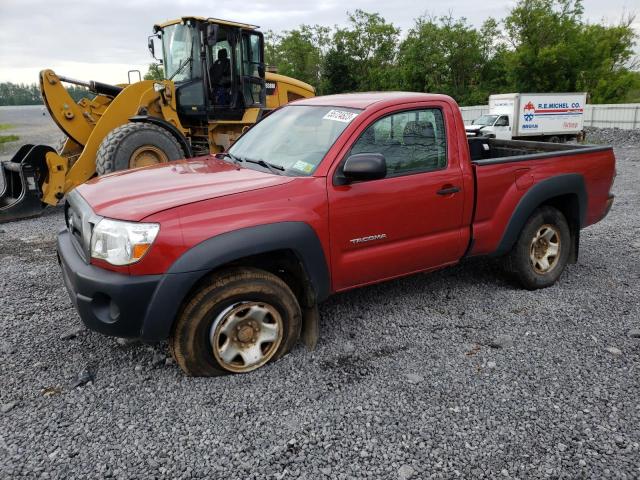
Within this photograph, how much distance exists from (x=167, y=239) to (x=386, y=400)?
1609mm

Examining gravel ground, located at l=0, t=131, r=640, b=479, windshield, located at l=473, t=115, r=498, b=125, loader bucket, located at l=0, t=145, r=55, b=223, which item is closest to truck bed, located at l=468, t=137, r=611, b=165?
gravel ground, located at l=0, t=131, r=640, b=479

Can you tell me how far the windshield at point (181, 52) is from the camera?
9.04 m

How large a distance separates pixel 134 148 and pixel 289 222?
5460 mm

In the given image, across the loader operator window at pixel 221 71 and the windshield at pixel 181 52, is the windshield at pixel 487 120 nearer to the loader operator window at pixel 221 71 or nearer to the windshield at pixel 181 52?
the loader operator window at pixel 221 71

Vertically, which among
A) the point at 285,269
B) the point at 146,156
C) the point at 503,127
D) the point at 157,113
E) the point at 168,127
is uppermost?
the point at 157,113

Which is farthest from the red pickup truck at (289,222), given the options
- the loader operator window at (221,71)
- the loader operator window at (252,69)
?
the loader operator window at (252,69)

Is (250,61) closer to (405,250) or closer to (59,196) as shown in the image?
(59,196)

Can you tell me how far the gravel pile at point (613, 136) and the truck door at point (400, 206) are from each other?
20.5 metres

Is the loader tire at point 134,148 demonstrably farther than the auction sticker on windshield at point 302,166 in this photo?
Yes

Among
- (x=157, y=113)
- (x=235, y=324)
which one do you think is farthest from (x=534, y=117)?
(x=235, y=324)

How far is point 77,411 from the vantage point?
2.95 metres

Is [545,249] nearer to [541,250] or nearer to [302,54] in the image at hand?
[541,250]

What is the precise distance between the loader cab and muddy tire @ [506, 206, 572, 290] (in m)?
6.53

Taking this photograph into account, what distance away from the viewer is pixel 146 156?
8.02m
